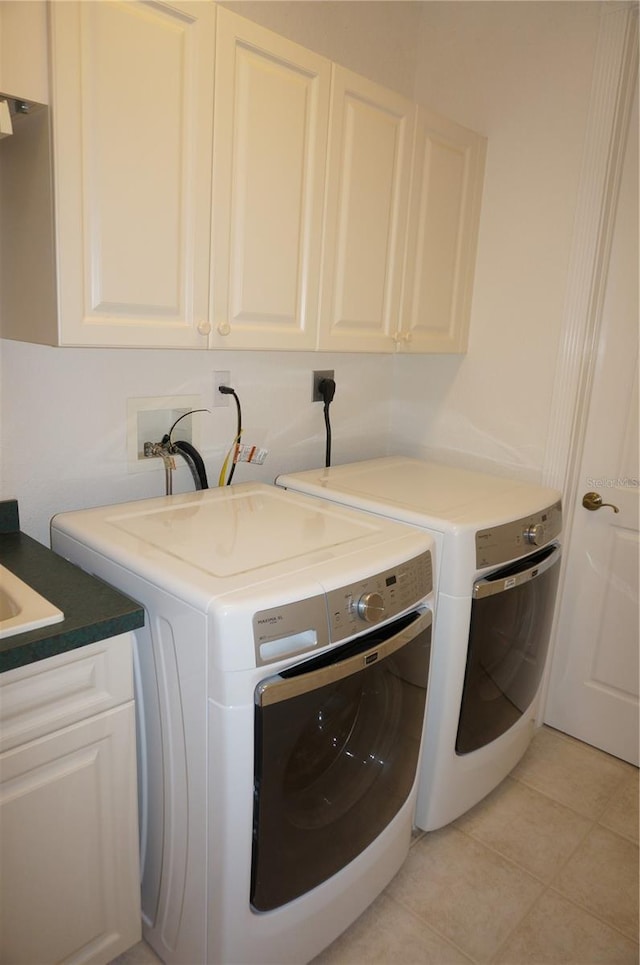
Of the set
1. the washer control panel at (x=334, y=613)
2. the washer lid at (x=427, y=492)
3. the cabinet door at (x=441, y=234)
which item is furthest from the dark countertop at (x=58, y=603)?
the cabinet door at (x=441, y=234)

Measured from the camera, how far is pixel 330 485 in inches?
73.1

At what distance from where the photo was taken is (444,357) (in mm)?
2346

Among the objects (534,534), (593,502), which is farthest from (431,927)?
(593,502)

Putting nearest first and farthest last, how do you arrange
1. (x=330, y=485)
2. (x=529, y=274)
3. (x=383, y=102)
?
1. (x=383, y=102)
2. (x=330, y=485)
3. (x=529, y=274)

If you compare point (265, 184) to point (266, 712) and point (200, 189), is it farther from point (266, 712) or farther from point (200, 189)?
point (266, 712)

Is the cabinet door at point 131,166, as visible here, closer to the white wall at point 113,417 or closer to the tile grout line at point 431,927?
the white wall at point 113,417

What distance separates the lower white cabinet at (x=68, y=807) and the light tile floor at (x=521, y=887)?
0.81ft

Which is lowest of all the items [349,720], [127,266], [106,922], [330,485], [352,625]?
[106,922]

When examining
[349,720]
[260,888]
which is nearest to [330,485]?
[349,720]

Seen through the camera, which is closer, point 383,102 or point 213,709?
point 213,709

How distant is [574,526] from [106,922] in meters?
1.74

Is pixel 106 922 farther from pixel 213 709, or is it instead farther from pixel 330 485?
pixel 330 485

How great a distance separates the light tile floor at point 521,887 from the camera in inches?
58.5

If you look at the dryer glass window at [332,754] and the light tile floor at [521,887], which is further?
the light tile floor at [521,887]
